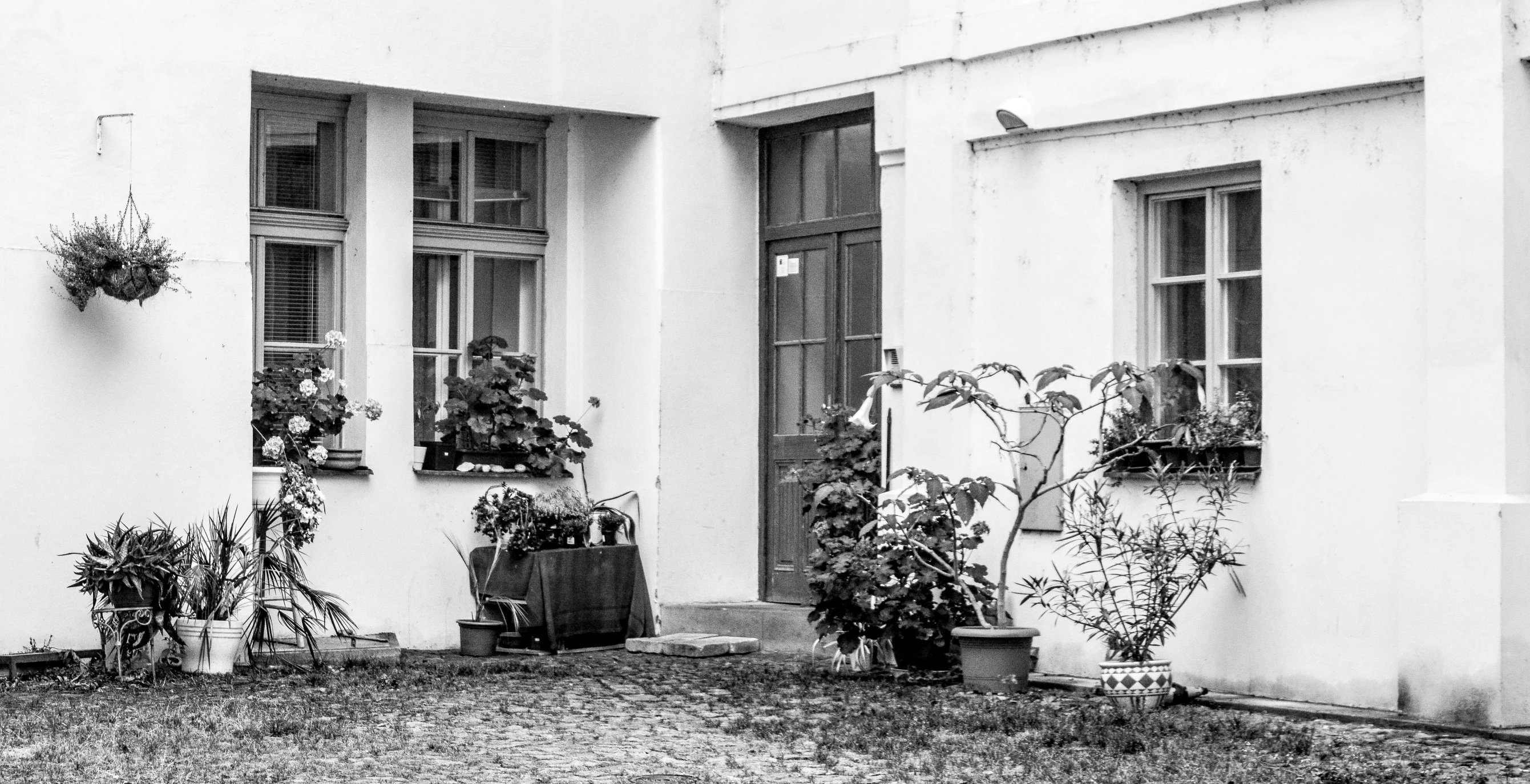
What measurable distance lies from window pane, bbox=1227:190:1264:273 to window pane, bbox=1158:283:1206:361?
0.65 feet

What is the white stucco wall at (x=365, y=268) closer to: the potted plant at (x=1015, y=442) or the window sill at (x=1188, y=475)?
the potted plant at (x=1015, y=442)

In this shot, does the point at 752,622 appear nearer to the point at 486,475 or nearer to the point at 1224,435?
the point at 486,475

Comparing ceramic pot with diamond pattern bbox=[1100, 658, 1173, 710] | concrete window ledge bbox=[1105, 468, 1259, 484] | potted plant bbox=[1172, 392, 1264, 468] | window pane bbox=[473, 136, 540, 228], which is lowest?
ceramic pot with diamond pattern bbox=[1100, 658, 1173, 710]

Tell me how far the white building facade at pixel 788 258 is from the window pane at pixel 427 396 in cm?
4

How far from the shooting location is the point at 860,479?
10.7 metres

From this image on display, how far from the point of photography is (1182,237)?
947 centimetres

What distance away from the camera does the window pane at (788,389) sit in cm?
1195

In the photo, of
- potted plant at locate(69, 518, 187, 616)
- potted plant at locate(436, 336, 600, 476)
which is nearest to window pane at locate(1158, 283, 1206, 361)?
potted plant at locate(436, 336, 600, 476)

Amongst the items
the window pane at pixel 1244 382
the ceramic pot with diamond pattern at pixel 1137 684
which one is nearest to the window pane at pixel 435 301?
the window pane at pixel 1244 382

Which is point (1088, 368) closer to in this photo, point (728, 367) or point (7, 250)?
point (728, 367)

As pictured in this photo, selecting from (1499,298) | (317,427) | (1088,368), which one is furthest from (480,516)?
(1499,298)

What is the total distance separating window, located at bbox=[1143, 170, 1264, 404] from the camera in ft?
29.9

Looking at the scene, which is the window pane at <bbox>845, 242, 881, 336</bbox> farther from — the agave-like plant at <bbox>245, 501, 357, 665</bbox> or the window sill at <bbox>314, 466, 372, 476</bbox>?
the agave-like plant at <bbox>245, 501, 357, 665</bbox>

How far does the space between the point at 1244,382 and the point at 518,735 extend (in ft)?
12.1
